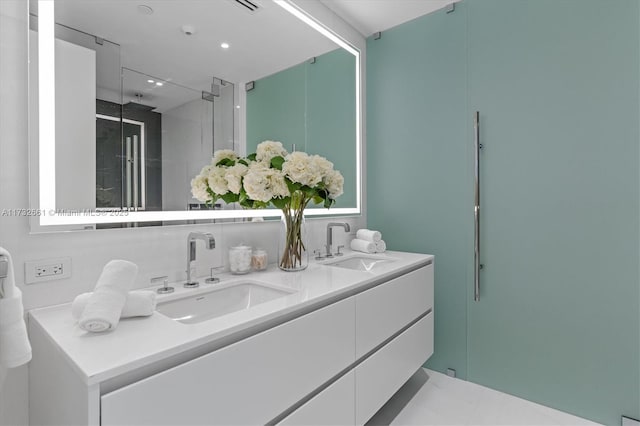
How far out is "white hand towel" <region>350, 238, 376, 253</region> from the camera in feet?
6.95

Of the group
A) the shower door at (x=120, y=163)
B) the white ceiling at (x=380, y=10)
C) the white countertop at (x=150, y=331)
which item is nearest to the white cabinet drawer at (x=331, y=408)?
the white countertop at (x=150, y=331)

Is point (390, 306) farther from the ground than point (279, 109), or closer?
closer

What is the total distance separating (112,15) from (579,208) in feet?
7.38

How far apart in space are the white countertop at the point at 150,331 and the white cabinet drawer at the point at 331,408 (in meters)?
0.33

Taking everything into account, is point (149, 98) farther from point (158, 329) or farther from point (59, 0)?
point (158, 329)

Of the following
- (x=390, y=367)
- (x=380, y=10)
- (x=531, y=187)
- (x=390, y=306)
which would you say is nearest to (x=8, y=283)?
(x=390, y=306)

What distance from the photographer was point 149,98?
4.29 ft

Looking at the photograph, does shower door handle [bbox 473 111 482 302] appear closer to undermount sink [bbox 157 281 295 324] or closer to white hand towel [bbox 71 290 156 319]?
undermount sink [bbox 157 281 295 324]

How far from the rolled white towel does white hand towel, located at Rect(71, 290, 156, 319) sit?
0.13 m

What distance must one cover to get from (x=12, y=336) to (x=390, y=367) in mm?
1448

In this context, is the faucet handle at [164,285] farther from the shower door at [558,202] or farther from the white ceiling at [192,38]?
the shower door at [558,202]

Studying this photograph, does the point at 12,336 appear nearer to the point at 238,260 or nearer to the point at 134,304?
the point at 134,304

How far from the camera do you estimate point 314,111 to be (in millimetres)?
2178

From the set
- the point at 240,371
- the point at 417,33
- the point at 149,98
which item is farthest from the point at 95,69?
the point at 417,33
